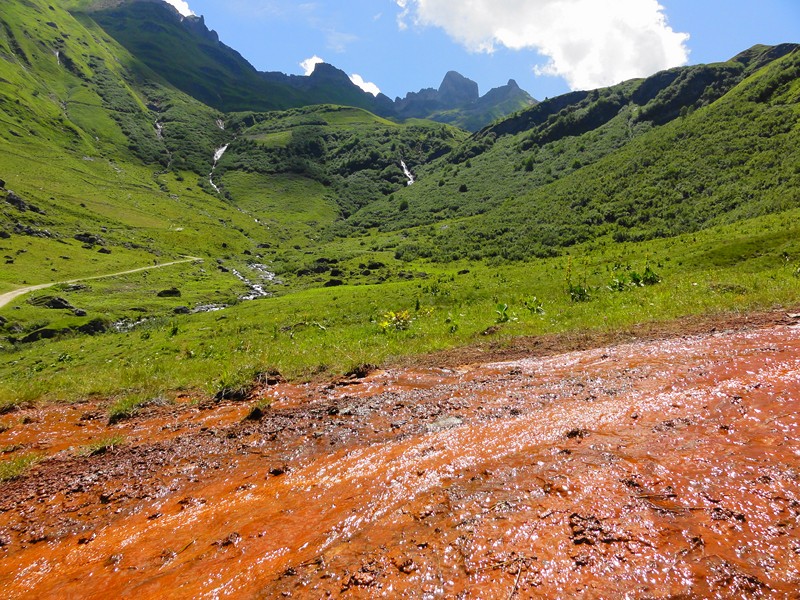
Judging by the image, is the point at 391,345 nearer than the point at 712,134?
Yes

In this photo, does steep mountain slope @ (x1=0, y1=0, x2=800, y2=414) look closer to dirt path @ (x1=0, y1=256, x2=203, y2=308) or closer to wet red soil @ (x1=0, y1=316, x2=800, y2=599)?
dirt path @ (x1=0, y1=256, x2=203, y2=308)

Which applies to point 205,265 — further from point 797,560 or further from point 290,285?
point 797,560

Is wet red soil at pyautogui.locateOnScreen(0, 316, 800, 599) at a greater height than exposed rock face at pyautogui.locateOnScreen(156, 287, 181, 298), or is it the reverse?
wet red soil at pyautogui.locateOnScreen(0, 316, 800, 599)

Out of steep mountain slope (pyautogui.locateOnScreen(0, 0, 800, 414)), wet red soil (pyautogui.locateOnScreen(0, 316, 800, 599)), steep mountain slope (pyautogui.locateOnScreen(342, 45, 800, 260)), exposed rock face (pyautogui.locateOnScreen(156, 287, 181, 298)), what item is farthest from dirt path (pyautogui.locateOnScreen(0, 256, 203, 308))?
wet red soil (pyautogui.locateOnScreen(0, 316, 800, 599))

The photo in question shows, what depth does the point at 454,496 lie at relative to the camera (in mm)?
5637

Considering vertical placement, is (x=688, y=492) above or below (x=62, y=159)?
below

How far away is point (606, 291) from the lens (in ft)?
75.0

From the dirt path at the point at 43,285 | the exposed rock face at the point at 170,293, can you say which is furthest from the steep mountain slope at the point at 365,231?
the dirt path at the point at 43,285

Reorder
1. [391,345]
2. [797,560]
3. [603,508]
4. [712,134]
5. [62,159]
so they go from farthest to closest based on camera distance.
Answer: [62,159] < [712,134] < [391,345] < [603,508] < [797,560]

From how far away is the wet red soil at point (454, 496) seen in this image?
4.22m

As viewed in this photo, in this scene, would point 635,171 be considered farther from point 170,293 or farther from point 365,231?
point 170,293

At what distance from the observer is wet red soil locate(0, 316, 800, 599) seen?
422 cm

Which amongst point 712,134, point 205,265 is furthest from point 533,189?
point 205,265

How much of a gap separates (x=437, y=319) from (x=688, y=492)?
17.9 meters
